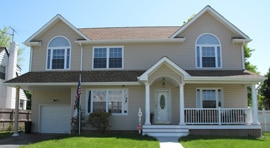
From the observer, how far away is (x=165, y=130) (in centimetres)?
1706

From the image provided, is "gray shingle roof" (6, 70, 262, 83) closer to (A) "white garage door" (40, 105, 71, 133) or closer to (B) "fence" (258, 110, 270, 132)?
(A) "white garage door" (40, 105, 71, 133)

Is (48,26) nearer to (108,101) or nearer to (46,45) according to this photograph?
(46,45)

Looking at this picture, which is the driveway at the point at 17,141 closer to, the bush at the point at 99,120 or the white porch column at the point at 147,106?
the bush at the point at 99,120

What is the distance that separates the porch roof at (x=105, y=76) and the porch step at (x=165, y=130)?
3.06 metres

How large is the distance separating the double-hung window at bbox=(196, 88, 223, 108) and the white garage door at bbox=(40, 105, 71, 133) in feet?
31.0

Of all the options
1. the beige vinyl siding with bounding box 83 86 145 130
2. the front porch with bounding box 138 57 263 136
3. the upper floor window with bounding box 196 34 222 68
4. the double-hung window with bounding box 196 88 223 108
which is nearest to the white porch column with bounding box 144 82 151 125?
the front porch with bounding box 138 57 263 136

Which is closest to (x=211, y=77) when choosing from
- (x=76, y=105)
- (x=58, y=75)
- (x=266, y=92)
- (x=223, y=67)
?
(x=223, y=67)

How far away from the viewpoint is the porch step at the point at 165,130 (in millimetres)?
17000

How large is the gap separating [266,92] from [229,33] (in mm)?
26377

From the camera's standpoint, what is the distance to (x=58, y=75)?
1988 centimetres

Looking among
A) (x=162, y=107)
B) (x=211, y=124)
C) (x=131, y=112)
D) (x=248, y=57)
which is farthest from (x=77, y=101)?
(x=248, y=57)

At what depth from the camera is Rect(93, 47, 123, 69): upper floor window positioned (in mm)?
20625

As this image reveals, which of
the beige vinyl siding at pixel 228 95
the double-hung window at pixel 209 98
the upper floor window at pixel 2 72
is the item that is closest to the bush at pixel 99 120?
the beige vinyl siding at pixel 228 95

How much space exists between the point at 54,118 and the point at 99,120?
509cm
